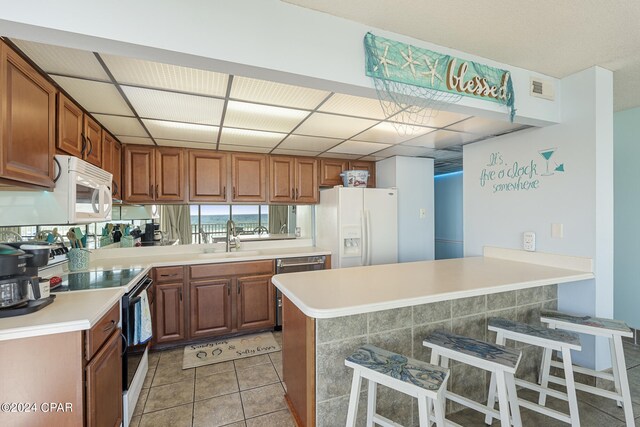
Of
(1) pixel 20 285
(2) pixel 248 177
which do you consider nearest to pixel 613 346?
(1) pixel 20 285

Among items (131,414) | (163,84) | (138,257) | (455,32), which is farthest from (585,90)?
(138,257)

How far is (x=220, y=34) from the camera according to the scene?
4.13ft

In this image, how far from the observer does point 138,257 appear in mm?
3100

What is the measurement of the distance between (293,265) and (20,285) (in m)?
2.22

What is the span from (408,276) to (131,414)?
2.02 meters

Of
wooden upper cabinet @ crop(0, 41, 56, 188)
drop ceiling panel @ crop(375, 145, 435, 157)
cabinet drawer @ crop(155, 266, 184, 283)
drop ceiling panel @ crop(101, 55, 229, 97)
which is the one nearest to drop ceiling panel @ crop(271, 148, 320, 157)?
drop ceiling panel @ crop(375, 145, 435, 157)

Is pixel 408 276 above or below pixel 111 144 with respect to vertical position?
below

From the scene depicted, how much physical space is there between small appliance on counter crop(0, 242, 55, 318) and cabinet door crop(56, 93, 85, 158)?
0.71 meters

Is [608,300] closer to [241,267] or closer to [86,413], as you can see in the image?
[241,267]

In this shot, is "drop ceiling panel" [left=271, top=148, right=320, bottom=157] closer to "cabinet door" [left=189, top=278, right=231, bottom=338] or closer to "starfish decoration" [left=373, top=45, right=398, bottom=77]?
"cabinet door" [left=189, top=278, right=231, bottom=338]

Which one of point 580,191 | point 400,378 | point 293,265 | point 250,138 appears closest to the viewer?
point 400,378

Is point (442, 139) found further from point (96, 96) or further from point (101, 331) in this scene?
point (101, 331)

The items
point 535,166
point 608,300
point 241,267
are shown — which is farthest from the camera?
point 241,267

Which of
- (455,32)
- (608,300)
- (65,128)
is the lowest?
(608,300)
